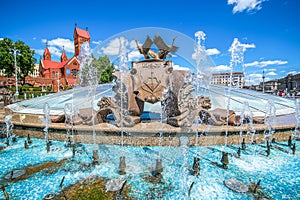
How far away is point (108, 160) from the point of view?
5773mm

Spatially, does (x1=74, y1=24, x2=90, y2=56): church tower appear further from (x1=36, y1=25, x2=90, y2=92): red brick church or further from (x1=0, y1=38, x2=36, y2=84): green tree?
(x1=0, y1=38, x2=36, y2=84): green tree

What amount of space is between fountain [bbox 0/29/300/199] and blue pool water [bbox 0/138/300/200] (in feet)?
0.09

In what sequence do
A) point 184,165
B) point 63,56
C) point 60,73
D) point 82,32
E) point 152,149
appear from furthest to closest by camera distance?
point 82,32 < point 63,56 < point 60,73 < point 152,149 < point 184,165

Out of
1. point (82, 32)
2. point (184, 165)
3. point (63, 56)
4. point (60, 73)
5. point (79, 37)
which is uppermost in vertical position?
point (82, 32)

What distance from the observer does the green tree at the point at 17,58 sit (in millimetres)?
33062

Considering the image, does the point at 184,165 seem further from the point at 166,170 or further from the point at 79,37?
the point at 79,37

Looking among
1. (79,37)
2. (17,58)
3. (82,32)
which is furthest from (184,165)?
(82,32)

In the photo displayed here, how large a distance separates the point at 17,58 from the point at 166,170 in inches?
1657

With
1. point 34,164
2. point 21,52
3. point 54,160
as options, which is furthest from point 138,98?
point 21,52

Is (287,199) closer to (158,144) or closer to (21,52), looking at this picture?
(158,144)

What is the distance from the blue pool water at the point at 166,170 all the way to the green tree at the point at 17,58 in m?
35.3

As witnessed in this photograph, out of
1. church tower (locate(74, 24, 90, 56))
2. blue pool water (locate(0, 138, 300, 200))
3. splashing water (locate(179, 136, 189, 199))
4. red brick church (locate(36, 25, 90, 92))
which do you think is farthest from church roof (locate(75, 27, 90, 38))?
splashing water (locate(179, 136, 189, 199))

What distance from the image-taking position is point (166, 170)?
16.9 ft

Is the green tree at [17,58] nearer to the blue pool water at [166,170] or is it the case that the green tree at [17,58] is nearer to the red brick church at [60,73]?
the red brick church at [60,73]
